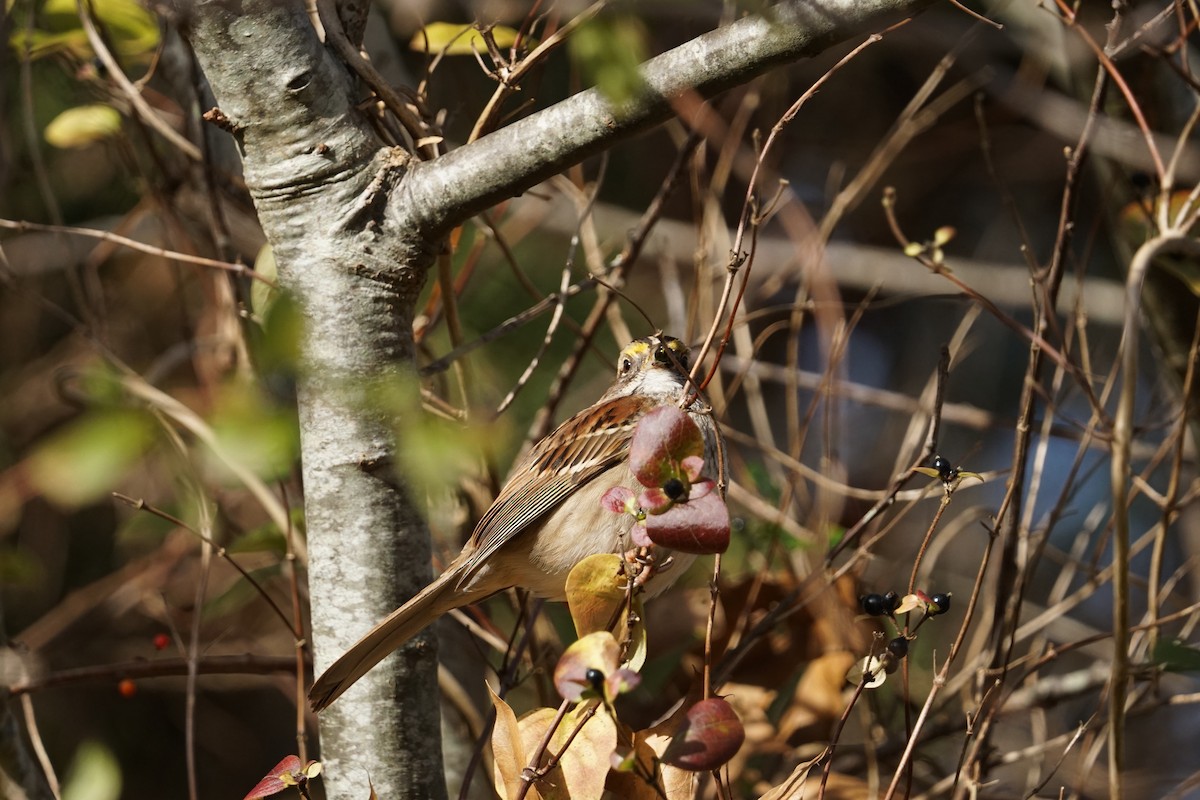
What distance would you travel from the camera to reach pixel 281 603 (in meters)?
3.97

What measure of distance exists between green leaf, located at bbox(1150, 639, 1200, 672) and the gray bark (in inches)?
43.5

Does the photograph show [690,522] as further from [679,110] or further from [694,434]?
[679,110]

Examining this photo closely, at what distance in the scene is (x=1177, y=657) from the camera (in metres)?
1.71

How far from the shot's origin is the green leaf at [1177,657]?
170 cm

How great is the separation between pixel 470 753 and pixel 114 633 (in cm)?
240

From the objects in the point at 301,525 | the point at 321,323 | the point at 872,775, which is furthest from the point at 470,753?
the point at 321,323

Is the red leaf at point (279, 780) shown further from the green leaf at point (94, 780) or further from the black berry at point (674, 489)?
the black berry at point (674, 489)

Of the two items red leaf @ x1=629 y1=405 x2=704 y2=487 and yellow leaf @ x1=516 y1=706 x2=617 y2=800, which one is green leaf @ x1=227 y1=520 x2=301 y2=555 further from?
red leaf @ x1=629 y1=405 x2=704 y2=487

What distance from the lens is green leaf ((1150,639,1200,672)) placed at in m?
1.70

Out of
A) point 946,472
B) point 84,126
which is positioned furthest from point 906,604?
point 84,126

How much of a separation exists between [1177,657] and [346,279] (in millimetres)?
1346

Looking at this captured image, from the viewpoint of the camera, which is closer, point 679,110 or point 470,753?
point 679,110

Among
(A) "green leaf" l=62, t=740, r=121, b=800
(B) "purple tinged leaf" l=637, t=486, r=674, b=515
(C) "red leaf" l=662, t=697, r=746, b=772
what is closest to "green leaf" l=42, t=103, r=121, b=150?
(A) "green leaf" l=62, t=740, r=121, b=800

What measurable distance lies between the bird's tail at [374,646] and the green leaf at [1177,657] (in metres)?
1.09
